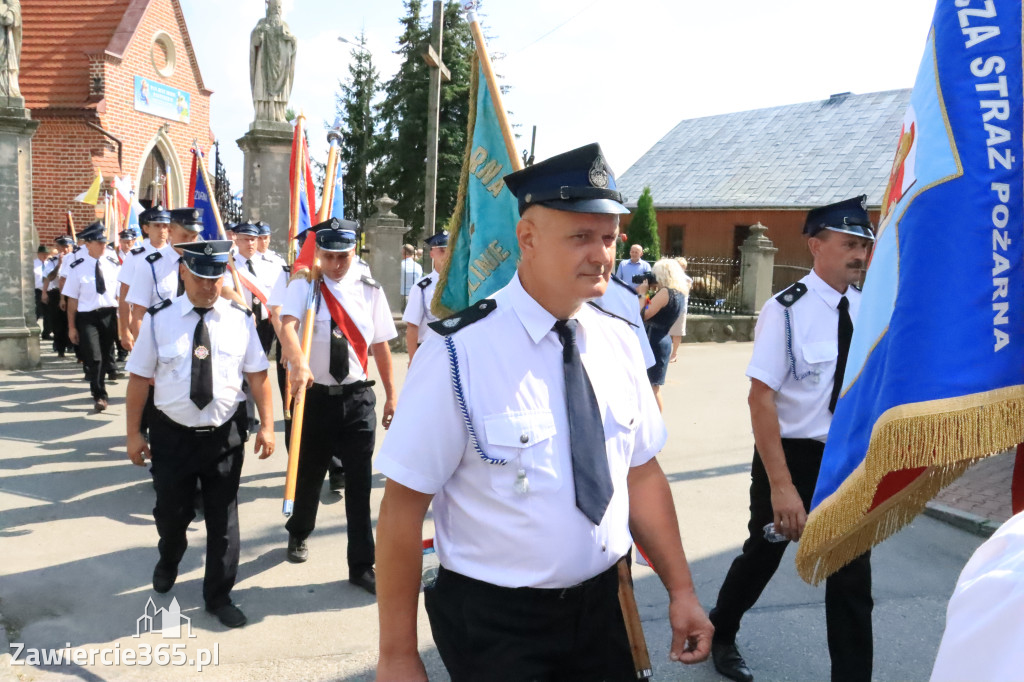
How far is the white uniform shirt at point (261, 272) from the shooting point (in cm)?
878

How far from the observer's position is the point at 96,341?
9.94m

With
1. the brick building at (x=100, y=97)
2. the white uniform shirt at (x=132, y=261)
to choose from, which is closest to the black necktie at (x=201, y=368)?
the white uniform shirt at (x=132, y=261)

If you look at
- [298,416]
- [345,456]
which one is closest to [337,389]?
[298,416]

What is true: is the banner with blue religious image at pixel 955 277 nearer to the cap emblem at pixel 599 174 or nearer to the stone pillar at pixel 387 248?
the cap emblem at pixel 599 174

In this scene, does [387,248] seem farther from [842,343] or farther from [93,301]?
[842,343]

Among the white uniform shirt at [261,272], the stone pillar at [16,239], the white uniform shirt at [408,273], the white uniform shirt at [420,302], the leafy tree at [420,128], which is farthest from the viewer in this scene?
the leafy tree at [420,128]

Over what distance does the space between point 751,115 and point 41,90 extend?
2762 cm

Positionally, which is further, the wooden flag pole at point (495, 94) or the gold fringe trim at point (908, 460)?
the wooden flag pole at point (495, 94)

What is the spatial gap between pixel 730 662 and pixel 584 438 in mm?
2439

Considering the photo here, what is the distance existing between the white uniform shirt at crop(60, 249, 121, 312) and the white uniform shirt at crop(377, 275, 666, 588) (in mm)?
9403

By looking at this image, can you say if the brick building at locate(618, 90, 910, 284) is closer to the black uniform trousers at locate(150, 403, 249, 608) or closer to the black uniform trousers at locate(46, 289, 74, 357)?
the black uniform trousers at locate(46, 289, 74, 357)

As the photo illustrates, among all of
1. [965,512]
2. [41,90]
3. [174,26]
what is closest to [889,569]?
[965,512]

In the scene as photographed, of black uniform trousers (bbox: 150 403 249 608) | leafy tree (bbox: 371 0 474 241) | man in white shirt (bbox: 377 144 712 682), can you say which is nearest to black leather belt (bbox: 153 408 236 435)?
black uniform trousers (bbox: 150 403 249 608)

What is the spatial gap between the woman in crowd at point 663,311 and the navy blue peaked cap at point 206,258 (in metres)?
4.63
